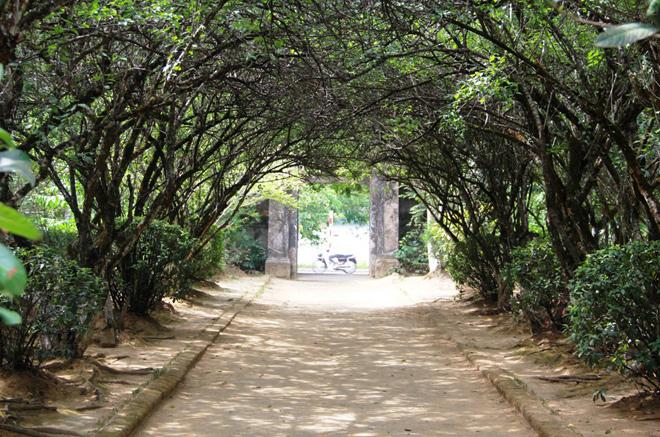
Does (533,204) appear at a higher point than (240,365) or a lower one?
higher

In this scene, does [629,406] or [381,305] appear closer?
[629,406]

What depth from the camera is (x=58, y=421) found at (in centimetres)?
616

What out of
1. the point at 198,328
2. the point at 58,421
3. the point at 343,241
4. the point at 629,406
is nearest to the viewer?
the point at 58,421

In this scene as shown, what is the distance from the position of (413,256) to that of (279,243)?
5.62 m

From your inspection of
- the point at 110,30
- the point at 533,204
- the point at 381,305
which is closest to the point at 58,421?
the point at 110,30

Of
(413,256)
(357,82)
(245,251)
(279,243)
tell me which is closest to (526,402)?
(357,82)

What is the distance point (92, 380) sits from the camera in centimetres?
770

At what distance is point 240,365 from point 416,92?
4419 mm

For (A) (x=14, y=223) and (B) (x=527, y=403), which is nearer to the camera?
(A) (x=14, y=223)

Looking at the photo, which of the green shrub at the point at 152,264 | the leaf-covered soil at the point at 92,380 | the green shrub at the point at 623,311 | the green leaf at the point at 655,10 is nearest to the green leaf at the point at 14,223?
the green leaf at the point at 655,10

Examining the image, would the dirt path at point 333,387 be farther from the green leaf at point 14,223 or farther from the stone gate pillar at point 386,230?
the stone gate pillar at point 386,230

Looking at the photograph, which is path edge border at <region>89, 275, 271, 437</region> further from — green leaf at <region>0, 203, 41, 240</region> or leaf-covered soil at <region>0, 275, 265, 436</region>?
green leaf at <region>0, 203, 41, 240</region>

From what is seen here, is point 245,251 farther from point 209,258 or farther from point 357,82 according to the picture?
point 357,82

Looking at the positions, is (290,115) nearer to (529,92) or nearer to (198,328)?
(198,328)
